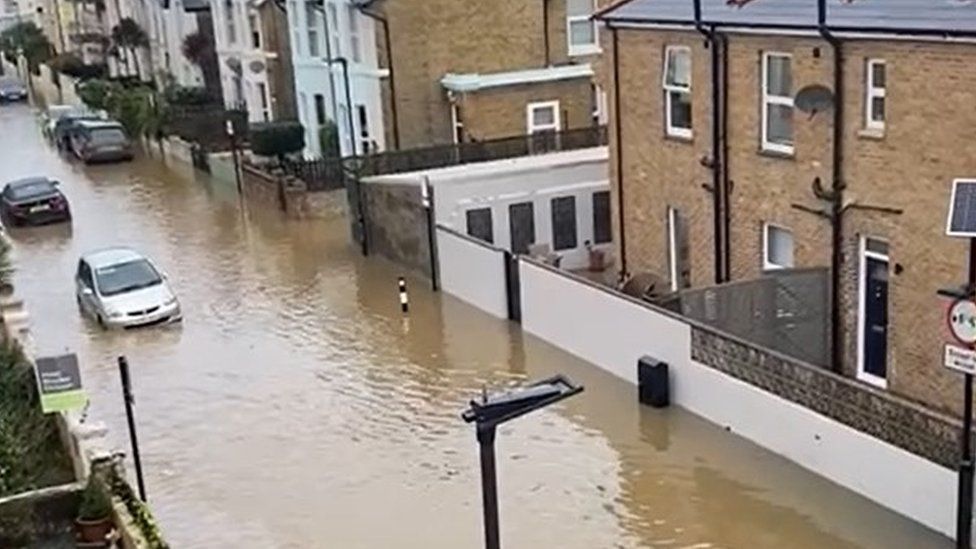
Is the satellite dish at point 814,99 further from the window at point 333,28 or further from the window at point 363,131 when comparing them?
the window at point 333,28

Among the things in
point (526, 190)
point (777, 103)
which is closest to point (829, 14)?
point (777, 103)

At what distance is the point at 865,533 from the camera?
600 inches

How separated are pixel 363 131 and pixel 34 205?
9.69 meters

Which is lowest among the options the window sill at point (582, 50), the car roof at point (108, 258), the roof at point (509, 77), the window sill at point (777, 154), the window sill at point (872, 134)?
the car roof at point (108, 258)

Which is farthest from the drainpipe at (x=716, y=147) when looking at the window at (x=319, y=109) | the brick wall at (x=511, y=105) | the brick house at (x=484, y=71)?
the window at (x=319, y=109)

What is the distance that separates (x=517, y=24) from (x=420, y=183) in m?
10.2

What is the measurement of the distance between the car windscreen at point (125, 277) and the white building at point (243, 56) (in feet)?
68.9

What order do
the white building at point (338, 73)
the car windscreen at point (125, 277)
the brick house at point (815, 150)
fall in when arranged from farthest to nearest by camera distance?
the white building at point (338, 73), the car windscreen at point (125, 277), the brick house at point (815, 150)

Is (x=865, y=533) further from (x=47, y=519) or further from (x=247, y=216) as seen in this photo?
(x=247, y=216)

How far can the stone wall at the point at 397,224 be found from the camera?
1123 inches

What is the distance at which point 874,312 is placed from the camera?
61.6ft

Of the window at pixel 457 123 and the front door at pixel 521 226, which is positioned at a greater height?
the window at pixel 457 123

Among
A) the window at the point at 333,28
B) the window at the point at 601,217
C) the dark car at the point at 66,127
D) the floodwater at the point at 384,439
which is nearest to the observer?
Result: the floodwater at the point at 384,439

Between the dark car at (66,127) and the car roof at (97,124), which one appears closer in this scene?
the car roof at (97,124)
